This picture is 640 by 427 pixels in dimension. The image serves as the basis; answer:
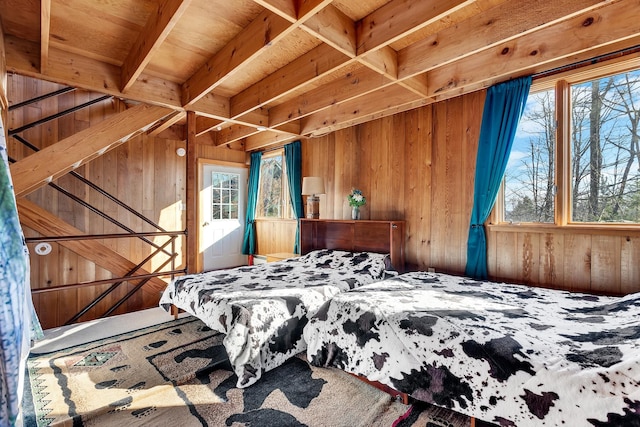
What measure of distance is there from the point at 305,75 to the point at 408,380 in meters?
2.34

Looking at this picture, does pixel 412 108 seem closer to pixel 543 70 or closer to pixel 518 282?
pixel 543 70

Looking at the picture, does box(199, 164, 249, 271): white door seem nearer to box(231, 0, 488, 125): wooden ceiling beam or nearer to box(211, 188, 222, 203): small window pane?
box(211, 188, 222, 203): small window pane

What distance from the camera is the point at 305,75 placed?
2.55 m

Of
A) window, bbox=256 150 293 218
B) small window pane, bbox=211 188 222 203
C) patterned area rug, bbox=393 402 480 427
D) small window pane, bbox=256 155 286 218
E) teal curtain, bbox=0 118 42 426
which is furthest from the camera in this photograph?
small window pane, bbox=211 188 222 203

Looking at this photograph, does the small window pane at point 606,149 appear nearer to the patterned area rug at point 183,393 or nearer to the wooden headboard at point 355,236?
the wooden headboard at point 355,236

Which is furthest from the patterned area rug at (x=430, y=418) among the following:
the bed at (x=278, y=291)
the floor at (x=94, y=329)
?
the floor at (x=94, y=329)

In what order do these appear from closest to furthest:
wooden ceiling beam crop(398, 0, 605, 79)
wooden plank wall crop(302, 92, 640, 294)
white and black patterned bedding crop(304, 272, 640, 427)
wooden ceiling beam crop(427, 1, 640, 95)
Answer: white and black patterned bedding crop(304, 272, 640, 427) → wooden ceiling beam crop(398, 0, 605, 79) → wooden ceiling beam crop(427, 1, 640, 95) → wooden plank wall crop(302, 92, 640, 294)

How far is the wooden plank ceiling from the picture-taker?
188 cm

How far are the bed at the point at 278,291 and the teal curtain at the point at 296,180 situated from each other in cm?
92

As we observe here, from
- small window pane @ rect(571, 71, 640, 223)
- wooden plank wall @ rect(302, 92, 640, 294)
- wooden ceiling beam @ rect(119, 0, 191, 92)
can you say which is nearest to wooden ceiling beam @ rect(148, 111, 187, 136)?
wooden ceiling beam @ rect(119, 0, 191, 92)

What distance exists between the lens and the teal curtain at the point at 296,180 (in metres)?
4.56

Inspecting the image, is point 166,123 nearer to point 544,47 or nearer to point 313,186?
point 313,186

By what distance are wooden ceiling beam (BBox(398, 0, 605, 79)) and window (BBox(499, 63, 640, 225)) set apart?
880 mm

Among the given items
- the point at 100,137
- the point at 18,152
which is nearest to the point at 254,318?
the point at 100,137
